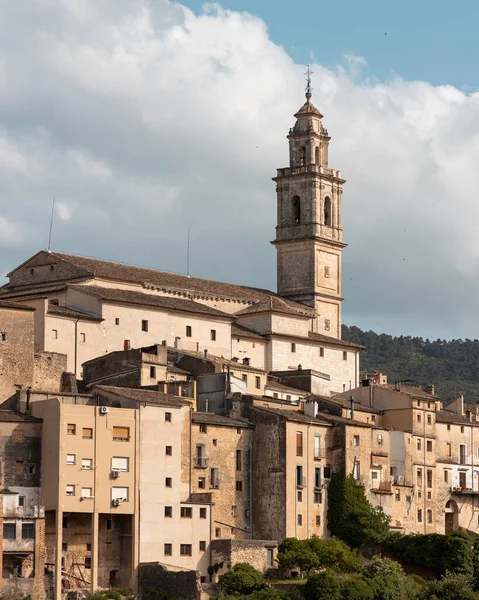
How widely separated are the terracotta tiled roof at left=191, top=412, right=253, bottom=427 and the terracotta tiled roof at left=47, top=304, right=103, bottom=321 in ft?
Answer: 31.3

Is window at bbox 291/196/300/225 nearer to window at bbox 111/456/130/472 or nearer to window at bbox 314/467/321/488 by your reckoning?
window at bbox 314/467/321/488

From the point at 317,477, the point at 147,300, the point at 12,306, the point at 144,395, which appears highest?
the point at 147,300

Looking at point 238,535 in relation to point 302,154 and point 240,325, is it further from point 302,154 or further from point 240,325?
point 302,154

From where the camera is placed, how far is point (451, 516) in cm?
8631

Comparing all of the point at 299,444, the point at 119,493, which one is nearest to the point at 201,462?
the point at 299,444

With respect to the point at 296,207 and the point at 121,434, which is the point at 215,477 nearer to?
the point at 121,434

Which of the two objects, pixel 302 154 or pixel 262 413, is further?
pixel 302 154

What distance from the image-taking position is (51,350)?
3110 inches

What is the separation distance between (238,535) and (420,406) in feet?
53.9

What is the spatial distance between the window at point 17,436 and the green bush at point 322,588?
40.3ft

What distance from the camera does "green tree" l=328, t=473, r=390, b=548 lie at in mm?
74812

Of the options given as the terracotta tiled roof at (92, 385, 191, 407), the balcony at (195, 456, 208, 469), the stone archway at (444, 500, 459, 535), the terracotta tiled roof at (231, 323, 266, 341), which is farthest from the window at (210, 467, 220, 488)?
the terracotta tiled roof at (231, 323, 266, 341)

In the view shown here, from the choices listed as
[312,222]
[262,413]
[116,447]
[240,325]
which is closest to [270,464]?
[262,413]

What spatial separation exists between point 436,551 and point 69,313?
780 inches
